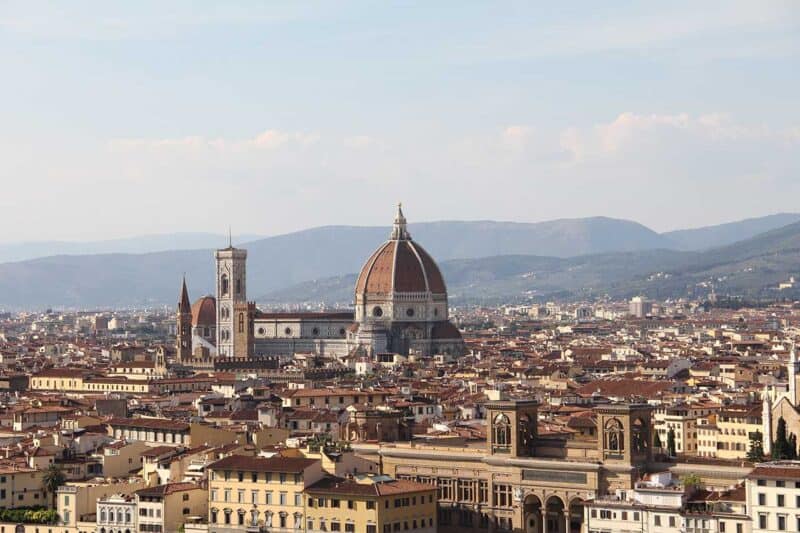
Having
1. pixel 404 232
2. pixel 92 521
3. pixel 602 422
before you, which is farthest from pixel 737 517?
pixel 404 232

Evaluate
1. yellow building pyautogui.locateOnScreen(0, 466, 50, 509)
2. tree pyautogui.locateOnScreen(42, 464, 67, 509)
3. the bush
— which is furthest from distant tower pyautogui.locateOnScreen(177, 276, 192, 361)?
the bush

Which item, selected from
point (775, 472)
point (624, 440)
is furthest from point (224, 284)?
point (775, 472)

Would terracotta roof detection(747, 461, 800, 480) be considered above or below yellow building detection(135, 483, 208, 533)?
above

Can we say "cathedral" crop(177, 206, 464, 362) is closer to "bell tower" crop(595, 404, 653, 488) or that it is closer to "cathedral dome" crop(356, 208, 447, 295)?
"cathedral dome" crop(356, 208, 447, 295)

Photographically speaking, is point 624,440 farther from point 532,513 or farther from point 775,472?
point 775,472

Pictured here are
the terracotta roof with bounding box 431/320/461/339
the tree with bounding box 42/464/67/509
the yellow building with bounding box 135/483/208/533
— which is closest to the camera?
the yellow building with bounding box 135/483/208/533

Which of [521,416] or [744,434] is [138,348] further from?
[521,416]
